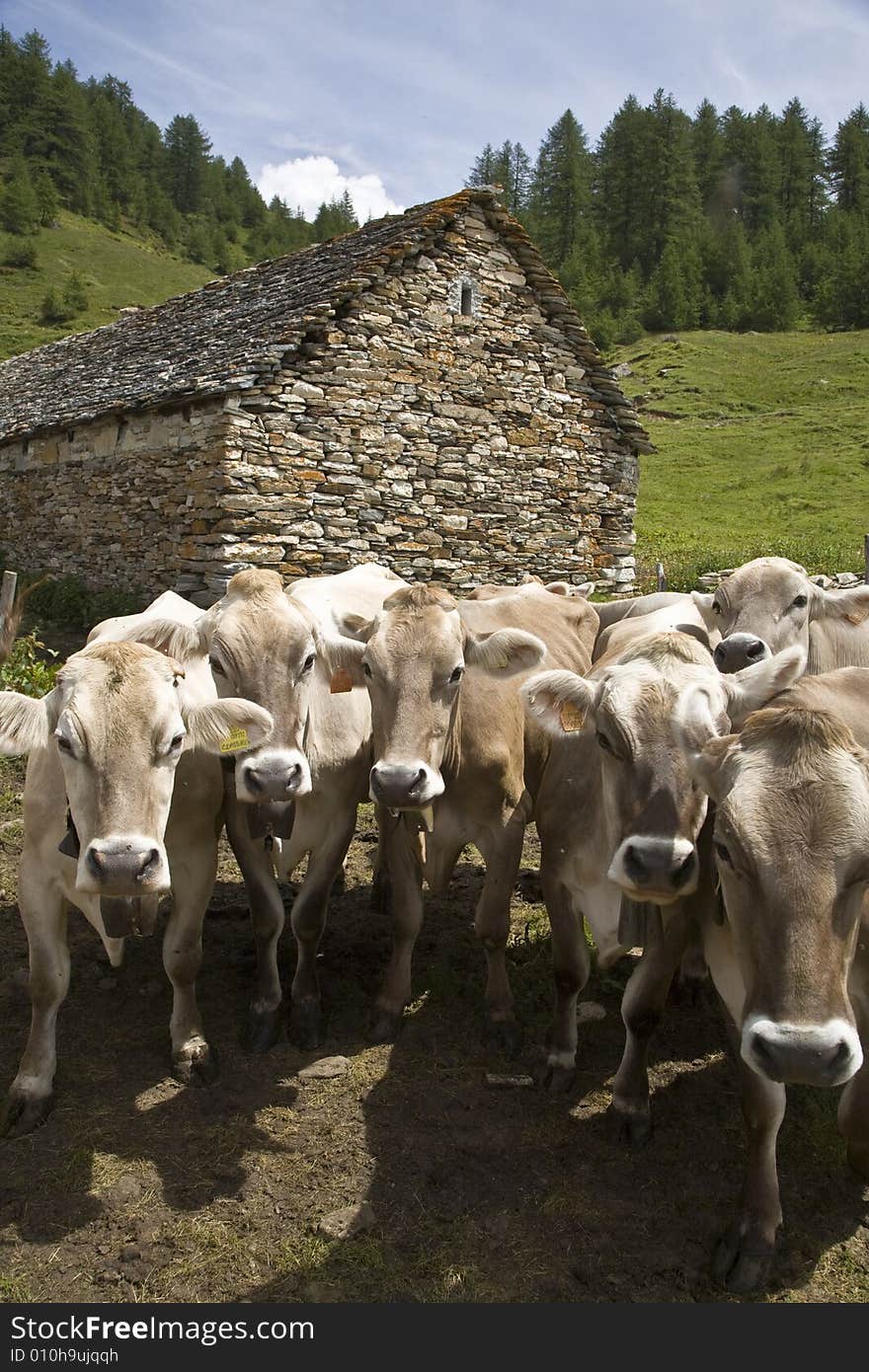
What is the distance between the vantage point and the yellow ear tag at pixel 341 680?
4.55 meters

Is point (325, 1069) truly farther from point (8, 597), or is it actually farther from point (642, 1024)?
point (8, 597)

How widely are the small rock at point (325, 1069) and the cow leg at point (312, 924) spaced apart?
0.49 ft

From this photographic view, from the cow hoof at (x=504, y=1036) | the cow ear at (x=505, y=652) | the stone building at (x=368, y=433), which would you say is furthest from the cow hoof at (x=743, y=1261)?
the stone building at (x=368, y=433)

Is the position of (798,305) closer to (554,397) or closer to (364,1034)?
(554,397)

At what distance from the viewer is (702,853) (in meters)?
3.55

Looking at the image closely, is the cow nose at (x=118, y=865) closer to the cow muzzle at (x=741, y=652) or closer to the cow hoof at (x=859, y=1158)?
the cow hoof at (x=859, y=1158)

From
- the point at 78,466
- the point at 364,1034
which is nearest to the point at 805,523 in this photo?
the point at 78,466

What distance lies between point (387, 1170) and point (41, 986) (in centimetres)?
156

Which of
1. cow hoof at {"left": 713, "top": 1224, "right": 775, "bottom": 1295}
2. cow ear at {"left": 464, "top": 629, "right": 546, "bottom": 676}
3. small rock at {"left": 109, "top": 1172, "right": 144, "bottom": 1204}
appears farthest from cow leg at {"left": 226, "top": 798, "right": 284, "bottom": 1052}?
cow hoof at {"left": 713, "top": 1224, "right": 775, "bottom": 1295}

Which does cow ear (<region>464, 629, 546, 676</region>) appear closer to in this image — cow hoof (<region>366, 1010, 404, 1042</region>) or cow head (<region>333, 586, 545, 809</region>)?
cow head (<region>333, 586, 545, 809</region>)

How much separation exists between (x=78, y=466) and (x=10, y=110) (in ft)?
272

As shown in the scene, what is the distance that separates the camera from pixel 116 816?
331 cm

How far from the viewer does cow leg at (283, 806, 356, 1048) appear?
4.52m

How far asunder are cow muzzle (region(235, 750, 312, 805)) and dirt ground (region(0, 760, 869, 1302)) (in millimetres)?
1281
